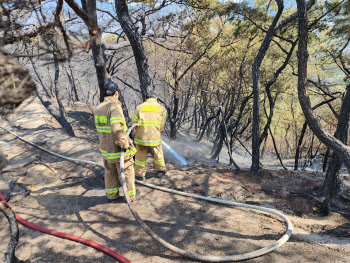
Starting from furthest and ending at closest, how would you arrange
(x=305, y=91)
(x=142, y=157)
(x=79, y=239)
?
(x=142, y=157) < (x=305, y=91) < (x=79, y=239)

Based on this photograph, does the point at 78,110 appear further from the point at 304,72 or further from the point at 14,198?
the point at 304,72

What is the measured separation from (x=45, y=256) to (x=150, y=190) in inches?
78.2

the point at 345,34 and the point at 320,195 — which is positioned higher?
the point at 345,34

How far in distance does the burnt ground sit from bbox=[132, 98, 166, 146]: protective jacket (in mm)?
944

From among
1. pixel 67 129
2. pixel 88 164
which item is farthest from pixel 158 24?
pixel 88 164

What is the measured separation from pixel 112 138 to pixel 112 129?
0.25 meters

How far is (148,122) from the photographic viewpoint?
4.19m

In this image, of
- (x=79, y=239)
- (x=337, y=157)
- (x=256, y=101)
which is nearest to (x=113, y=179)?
(x=79, y=239)

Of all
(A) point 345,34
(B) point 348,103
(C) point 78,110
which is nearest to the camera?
(B) point 348,103

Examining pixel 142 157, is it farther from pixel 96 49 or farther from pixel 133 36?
pixel 133 36

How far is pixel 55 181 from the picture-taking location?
4.57m

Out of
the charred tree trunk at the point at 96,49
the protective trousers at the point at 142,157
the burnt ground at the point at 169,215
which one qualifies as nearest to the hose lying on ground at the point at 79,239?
the burnt ground at the point at 169,215

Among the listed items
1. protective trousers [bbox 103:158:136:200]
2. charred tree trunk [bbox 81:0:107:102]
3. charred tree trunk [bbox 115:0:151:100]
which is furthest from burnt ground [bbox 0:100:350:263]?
charred tree trunk [bbox 115:0:151:100]

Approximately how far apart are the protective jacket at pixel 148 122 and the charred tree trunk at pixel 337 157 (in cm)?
313
